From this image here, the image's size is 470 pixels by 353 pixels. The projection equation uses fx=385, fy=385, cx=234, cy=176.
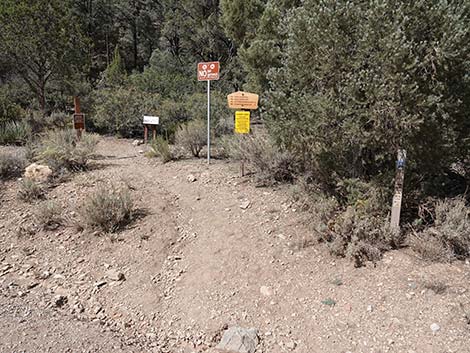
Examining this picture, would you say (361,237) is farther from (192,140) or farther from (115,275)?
(192,140)

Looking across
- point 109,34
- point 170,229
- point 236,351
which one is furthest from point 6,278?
point 109,34

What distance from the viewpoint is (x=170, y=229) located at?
4883 millimetres

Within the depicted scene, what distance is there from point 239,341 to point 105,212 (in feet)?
8.27

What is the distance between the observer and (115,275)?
4.22 m

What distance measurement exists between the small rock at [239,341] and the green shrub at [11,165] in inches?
197

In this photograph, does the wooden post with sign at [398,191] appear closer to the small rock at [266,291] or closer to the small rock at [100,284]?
the small rock at [266,291]

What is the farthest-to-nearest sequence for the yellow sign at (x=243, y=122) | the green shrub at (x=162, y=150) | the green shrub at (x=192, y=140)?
1. the green shrub at (x=192, y=140)
2. the green shrub at (x=162, y=150)
3. the yellow sign at (x=243, y=122)

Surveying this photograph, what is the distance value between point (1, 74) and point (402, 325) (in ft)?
47.8

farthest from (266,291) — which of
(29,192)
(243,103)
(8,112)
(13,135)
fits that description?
(8,112)

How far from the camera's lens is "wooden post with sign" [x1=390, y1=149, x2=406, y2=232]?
3.86m

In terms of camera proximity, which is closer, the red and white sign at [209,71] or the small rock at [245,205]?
the small rock at [245,205]

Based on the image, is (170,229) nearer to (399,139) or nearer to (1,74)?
(399,139)

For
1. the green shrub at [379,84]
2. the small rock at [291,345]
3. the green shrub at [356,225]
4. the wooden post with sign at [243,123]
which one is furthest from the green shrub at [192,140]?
the small rock at [291,345]

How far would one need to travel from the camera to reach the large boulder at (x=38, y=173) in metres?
6.12
